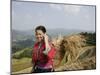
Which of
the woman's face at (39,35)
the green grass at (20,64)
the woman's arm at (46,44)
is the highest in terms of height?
the woman's face at (39,35)

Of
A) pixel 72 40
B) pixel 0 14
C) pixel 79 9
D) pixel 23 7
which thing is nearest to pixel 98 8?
pixel 79 9

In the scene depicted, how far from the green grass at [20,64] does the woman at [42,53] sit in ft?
0.23

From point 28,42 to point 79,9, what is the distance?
736 millimetres

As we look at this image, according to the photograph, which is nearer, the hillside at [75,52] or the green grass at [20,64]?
the green grass at [20,64]

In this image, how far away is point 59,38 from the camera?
2.59m

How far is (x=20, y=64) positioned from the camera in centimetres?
243

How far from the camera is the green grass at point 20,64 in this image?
240 cm

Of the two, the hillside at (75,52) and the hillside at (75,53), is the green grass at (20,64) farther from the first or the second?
the hillside at (75,53)

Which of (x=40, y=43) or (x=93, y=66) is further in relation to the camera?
(x=93, y=66)

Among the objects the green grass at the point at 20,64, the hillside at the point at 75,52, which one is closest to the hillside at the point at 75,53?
the hillside at the point at 75,52

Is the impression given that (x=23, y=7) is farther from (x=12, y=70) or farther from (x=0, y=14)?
(x=12, y=70)

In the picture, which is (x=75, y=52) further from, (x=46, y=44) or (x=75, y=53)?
(x=46, y=44)

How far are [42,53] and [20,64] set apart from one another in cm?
28

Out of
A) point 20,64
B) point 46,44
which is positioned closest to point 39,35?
point 46,44
